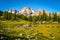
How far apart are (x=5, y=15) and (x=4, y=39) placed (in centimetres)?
9340

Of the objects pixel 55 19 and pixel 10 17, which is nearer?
pixel 10 17

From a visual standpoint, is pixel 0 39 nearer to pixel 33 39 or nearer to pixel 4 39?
pixel 4 39

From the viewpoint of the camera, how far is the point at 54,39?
35250mm

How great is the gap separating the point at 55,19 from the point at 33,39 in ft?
350

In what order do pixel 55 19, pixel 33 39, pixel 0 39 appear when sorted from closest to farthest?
pixel 0 39 < pixel 33 39 < pixel 55 19

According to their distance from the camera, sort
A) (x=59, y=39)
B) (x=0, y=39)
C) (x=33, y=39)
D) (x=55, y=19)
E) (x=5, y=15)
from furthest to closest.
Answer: (x=55, y=19)
(x=5, y=15)
(x=59, y=39)
(x=33, y=39)
(x=0, y=39)

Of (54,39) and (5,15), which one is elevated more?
(5,15)

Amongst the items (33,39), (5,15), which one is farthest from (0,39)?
(5,15)

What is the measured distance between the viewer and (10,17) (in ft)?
395

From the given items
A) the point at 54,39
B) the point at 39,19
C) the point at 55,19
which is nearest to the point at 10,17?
the point at 39,19

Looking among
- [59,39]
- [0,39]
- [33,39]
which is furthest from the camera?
[59,39]

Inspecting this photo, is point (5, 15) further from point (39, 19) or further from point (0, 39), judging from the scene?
point (0, 39)

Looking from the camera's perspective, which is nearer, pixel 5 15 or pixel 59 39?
pixel 59 39

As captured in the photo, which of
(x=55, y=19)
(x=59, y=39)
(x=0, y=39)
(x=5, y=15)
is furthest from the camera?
(x=55, y=19)
